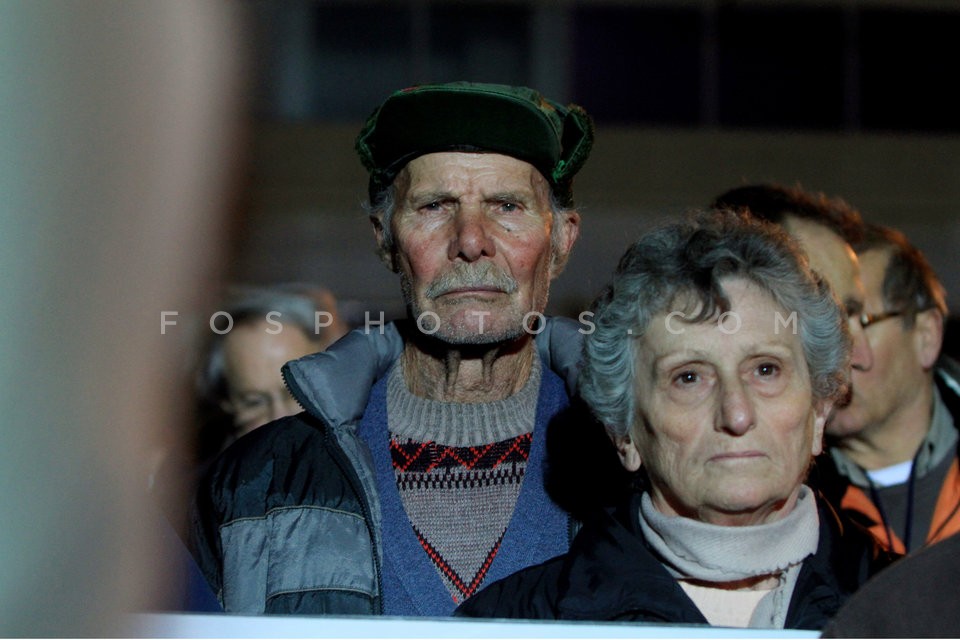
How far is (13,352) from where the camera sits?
817mm

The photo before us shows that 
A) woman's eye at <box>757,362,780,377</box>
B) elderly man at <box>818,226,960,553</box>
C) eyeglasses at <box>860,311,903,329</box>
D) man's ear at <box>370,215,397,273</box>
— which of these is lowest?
elderly man at <box>818,226,960,553</box>

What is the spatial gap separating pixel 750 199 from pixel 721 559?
142 cm

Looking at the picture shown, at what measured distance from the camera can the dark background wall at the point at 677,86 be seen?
10977 mm

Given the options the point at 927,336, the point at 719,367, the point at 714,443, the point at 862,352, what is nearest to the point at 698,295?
the point at 719,367

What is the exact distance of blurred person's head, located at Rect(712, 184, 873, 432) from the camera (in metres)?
3.14

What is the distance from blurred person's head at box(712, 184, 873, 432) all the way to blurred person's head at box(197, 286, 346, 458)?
5.12ft

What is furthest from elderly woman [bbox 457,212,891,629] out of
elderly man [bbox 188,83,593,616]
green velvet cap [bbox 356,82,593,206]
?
green velvet cap [bbox 356,82,593,206]

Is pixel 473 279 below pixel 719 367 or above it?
above

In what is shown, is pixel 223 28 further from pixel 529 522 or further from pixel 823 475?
pixel 823 475

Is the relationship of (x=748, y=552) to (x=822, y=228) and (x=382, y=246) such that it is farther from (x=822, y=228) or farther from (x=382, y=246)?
(x=822, y=228)

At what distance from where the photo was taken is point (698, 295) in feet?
7.06

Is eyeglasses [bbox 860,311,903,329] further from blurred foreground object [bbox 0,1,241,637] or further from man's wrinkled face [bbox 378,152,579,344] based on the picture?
blurred foreground object [bbox 0,1,241,637]

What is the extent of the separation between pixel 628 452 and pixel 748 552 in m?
0.30

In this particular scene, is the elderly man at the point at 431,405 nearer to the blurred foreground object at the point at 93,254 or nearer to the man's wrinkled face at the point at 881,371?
the man's wrinkled face at the point at 881,371
